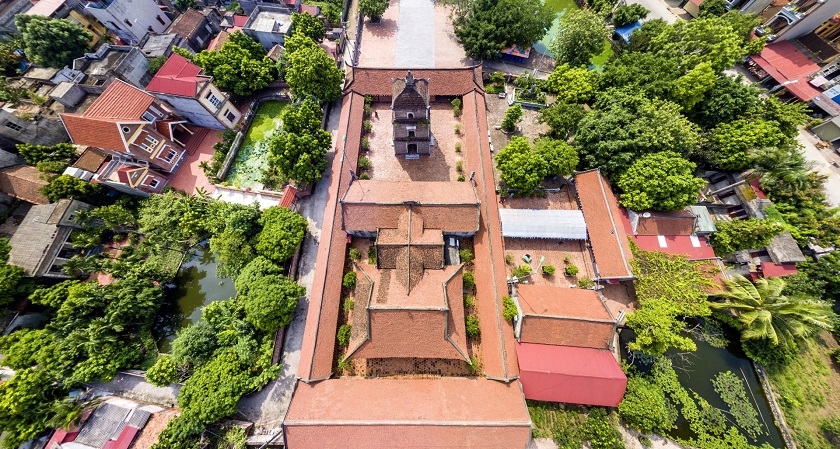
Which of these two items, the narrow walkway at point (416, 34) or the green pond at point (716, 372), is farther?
the narrow walkway at point (416, 34)

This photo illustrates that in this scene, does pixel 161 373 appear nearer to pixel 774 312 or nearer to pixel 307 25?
pixel 307 25

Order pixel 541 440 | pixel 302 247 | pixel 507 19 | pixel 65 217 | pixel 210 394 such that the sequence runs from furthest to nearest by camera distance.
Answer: pixel 507 19 → pixel 302 247 → pixel 65 217 → pixel 541 440 → pixel 210 394

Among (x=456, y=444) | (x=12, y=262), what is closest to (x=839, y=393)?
(x=456, y=444)

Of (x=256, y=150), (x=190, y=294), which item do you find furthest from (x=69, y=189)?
(x=256, y=150)

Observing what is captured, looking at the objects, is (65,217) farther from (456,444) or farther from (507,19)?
(507,19)

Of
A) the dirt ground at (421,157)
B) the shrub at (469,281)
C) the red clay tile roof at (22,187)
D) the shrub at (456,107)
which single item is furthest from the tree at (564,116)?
the red clay tile roof at (22,187)

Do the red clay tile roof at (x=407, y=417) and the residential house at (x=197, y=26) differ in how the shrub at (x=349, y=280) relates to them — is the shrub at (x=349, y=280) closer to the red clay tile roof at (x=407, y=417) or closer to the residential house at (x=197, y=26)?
the red clay tile roof at (x=407, y=417)

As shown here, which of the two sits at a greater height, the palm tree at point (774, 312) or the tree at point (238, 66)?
the tree at point (238, 66)
